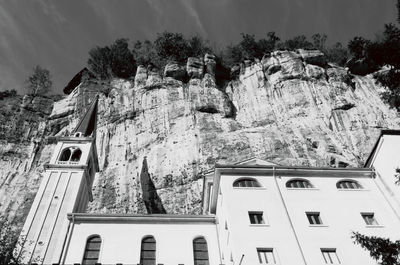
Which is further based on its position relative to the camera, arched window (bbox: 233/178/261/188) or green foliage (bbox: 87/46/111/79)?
green foliage (bbox: 87/46/111/79)

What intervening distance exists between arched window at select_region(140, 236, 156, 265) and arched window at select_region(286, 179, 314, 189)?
9.14 m

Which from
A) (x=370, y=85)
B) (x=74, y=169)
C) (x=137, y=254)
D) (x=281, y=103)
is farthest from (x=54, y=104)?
(x=370, y=85)

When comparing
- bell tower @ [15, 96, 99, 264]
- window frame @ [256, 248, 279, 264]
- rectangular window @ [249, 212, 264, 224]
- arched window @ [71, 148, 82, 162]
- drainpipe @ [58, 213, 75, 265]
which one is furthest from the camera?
arched window @ [71, 148, 82, 162]

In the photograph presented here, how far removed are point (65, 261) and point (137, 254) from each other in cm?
400

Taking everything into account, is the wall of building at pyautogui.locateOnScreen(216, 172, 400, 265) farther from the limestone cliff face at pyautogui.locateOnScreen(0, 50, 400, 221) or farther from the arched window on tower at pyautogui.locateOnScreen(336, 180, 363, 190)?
the limestone cliff face at pyautogui.locateOnScreen(0, 50, 400, 221)

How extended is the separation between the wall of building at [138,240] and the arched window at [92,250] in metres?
0.24

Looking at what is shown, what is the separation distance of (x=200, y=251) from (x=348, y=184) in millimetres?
10545

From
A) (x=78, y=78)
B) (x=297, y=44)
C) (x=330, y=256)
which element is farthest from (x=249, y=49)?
(x=330, y=256)

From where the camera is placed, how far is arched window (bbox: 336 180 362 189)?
86.3ft

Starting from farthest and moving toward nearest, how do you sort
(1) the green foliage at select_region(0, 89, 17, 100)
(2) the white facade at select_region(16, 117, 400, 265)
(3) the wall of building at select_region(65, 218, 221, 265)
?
(1) the green foliage at select_region(0, 89, 17, 100) → (3) the wall of building at select_region(65, 218, 221, 265) → (2) the white facade at select_region(16, 117, 400, 265)

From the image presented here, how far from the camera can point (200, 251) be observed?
24531mm

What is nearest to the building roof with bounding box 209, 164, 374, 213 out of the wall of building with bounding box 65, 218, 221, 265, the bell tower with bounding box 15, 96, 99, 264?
the wall of building with bounding box 65, 218, 221, 265

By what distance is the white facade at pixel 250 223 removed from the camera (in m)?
21.8

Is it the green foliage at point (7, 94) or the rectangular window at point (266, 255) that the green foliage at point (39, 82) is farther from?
the rectangular window at point (266, 255)
